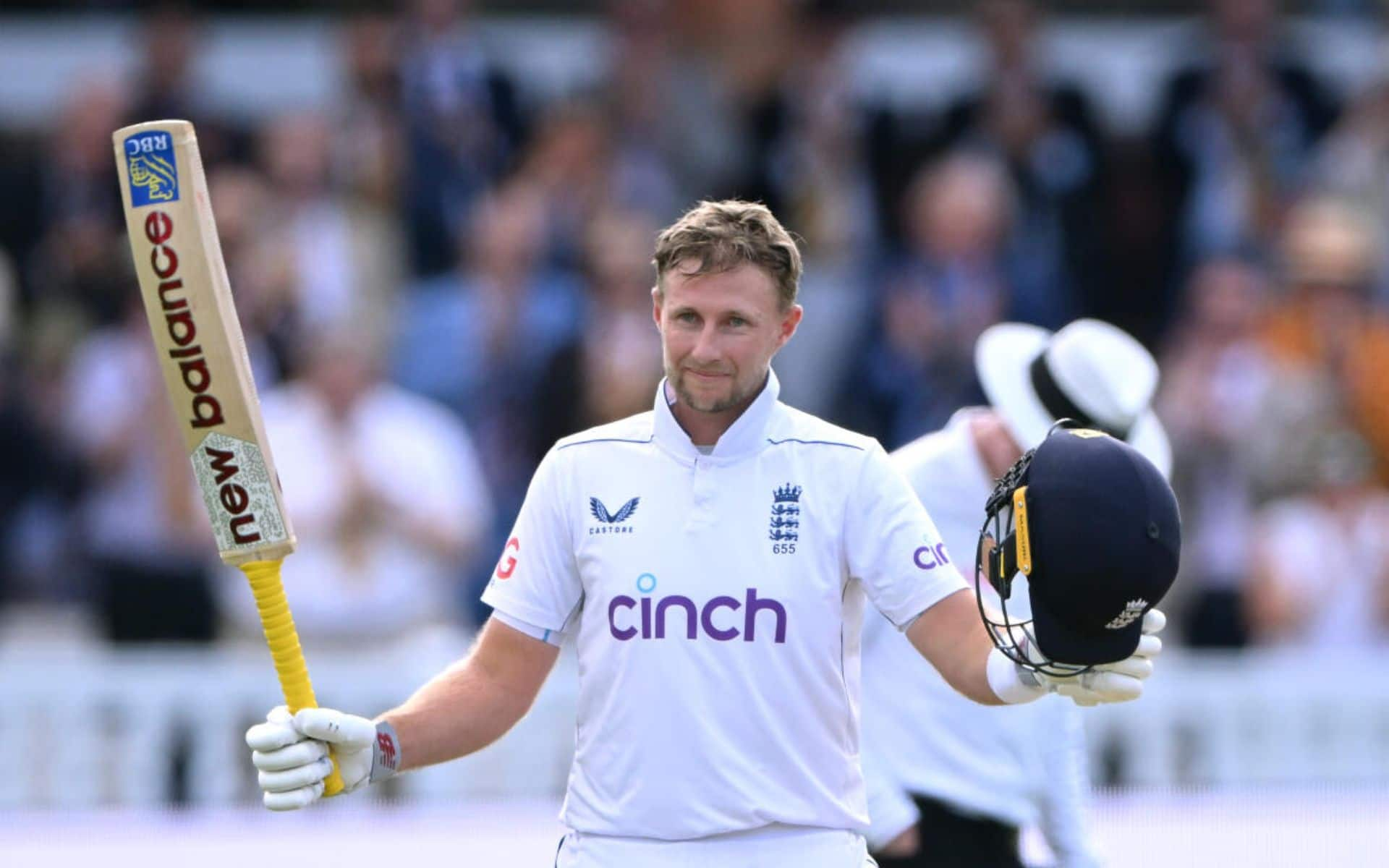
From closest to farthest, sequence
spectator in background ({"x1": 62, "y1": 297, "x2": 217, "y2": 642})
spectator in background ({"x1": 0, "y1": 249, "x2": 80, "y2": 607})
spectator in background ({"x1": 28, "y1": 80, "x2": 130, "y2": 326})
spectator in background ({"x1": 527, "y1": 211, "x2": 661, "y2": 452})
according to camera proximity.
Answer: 1. spectator in background ({"x1": 62, "y1": 297, "x2": 217, "y2": 642})
2. spectator in background ({"x1": 527, "y1": 211, "x2": 661, "y2": 452})
3. spectator in background ({"x1": 0, "y1": 249, "x2": 80, "y2": 607})
4. spectator in background ({"x1": 28, "y1": 80, "x2": 130, "y2": 326})

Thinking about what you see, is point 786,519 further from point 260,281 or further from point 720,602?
point 260,281

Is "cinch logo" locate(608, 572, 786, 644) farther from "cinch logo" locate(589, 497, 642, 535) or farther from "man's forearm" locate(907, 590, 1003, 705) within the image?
"man's forearm" locate(907, 590, 1003, 705)

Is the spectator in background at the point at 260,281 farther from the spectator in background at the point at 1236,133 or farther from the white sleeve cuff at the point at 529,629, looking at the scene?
the white sleeve cuff at the point at 529,629

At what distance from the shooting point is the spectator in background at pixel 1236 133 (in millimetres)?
10148

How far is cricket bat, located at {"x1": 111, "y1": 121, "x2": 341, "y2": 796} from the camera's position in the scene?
13.1 ft

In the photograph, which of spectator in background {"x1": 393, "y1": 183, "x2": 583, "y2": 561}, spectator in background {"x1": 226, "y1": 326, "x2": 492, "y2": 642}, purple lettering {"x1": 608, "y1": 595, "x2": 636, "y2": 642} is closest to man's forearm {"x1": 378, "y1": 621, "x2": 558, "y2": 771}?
purple lettering {"x1": 608, "y1": 595, "x2": 636, "y2": 642}

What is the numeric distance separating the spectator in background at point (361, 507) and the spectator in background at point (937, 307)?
6.32 ft

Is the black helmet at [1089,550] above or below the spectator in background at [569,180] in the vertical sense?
below

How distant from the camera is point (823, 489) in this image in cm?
406

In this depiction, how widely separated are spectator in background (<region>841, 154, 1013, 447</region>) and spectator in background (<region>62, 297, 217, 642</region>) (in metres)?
2.90

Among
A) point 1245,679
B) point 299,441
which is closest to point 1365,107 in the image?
point 1245,679

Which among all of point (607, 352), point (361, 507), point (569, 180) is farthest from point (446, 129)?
point (361, 507)

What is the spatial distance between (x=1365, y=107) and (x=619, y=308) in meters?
4.11

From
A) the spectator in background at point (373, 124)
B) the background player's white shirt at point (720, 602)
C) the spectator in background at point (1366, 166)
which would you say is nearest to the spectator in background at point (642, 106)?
the spectator in background at point (373, 124)
